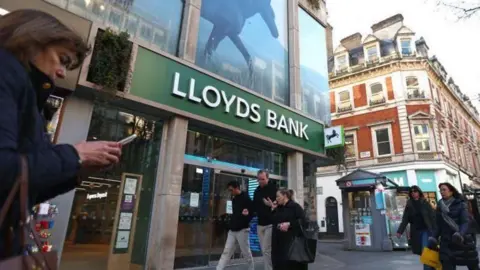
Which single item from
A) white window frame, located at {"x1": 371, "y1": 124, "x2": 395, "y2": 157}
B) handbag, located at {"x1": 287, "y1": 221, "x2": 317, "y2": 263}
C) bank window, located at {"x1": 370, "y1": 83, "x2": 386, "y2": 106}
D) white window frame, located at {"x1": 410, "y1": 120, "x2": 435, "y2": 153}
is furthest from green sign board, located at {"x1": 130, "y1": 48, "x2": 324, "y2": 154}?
bank window, located at {"x1": 370, "y1": 83, "x2": 386, "y2": 106}

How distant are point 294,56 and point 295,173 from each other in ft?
14.3

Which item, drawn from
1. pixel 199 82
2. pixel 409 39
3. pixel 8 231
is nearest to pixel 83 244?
pixel 199 82

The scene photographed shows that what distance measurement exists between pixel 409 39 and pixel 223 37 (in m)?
22.2

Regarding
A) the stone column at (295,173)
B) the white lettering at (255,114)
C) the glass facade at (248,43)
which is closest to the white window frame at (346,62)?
the glass facade at (248,43)

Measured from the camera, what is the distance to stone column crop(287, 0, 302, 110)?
10.4 meters

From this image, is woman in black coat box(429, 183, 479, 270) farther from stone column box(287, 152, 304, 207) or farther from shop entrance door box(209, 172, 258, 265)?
stone column box(287, 152, 304, 207)

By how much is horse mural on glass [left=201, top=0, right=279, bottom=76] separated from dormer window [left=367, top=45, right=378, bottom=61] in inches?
747

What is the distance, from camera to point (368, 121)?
24750 millimetres

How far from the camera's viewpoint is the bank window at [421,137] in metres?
22.1

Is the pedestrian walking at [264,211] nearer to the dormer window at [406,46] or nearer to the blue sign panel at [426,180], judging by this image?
the blue sign panel at [426,180]

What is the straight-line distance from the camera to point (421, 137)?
22375 millimetres

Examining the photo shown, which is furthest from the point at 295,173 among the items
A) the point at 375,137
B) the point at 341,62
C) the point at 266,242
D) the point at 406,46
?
the point at 341,62

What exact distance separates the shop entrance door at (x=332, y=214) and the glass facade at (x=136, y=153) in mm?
19932

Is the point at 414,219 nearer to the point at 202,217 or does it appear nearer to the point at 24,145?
the point at 202,217
